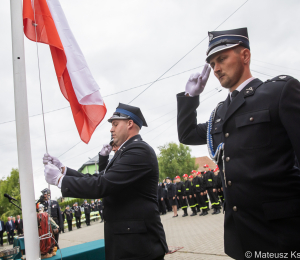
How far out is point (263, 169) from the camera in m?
1.53

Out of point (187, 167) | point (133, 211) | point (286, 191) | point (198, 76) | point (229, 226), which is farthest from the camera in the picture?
point (187, 167)

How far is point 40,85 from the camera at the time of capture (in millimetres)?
2549

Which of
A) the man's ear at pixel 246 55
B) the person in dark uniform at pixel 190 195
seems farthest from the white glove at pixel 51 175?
the person in dark uniform at pixel 190 195

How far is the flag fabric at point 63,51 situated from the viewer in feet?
9.66

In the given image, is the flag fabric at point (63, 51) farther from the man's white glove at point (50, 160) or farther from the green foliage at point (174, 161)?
the green foliage at point (174, 161)

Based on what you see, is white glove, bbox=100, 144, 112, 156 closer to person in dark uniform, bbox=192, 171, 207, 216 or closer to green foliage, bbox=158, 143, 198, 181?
person in dark uniform, bbox=192, 171, 207, 216

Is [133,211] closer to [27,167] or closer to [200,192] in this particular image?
[27,167]

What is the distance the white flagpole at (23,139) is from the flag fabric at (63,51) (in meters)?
0.37

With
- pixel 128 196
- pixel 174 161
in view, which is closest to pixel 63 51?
pixel 128 196

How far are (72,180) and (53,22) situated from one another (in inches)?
71.9

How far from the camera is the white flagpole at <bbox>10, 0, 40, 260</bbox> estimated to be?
2.22 m

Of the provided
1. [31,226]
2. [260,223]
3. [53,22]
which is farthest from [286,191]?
[53,22]

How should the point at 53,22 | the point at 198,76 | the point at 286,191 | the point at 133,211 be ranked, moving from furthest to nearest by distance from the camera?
the point at 53,22 < the point at 133,211 < the point at 198,76 < the point at 286,191

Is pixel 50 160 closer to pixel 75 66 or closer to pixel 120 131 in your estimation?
pixel 120 131
